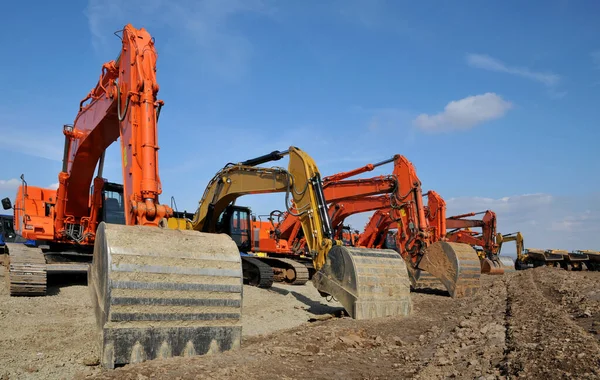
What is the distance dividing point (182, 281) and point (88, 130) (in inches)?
218

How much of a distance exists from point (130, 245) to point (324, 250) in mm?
4473

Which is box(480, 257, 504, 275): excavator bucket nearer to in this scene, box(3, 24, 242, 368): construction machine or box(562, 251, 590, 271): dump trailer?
box(562, 251, 590, 271): dump trailer

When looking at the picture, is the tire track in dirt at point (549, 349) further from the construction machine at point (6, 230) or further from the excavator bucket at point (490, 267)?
the construction machine at point (6, 230)

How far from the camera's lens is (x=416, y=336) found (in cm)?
658

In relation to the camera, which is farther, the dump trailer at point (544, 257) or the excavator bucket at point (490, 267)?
the dump trailer at point (544, 257)

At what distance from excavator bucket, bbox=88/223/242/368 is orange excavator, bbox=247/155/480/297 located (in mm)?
8403

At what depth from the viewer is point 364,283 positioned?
794 centimetres

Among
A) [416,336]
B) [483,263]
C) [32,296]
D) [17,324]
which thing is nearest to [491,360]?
[416,336]

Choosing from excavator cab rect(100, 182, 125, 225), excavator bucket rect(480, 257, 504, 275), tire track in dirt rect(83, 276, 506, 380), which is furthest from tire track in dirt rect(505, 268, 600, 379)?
excavator bucket rect(480, 257, 504, 275)

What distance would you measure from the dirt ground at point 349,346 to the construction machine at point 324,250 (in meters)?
0.38

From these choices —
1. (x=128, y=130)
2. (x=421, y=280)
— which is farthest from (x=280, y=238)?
(x=128, y=130)

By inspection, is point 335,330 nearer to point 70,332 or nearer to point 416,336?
point 416,336

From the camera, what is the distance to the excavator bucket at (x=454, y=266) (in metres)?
11.9

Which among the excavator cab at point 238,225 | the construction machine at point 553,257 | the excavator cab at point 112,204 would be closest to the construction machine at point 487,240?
the construction machine at point 553,257
